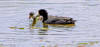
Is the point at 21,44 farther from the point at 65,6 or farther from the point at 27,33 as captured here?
the point at 65,6

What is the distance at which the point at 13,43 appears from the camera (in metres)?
14.6

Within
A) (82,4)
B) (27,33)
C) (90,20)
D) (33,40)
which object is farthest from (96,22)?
(82,4)

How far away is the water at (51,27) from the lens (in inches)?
585

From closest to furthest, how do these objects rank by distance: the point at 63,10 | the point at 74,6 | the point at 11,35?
1. the point at 11,35
2. the point at 63,10
3. the point at 74,6

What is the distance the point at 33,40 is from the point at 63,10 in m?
9.95

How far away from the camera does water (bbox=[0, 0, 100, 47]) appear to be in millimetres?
14852

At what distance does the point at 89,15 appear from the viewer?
22.8 meters

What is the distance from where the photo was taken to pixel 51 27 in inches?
771

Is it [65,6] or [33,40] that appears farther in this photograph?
[65,6]

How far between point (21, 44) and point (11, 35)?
2432 millimetres

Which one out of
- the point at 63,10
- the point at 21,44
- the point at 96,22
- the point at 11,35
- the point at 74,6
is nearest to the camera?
the point at 21,44

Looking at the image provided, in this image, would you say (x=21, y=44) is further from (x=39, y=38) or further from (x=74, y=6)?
(x=74, y=6)

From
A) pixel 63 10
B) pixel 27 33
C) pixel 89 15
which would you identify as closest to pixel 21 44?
pixel 27 33

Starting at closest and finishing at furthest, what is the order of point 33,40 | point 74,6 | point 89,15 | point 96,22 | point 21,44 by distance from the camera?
point 21,44, point 33,40, point 96,22, point 89,15, point 74,6
